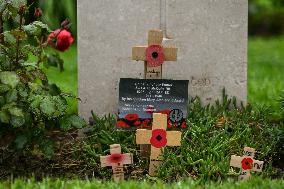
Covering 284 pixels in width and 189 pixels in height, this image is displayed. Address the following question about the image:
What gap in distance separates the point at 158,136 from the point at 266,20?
9034mm

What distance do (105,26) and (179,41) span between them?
1.68 ft

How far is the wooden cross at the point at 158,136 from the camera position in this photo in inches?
165

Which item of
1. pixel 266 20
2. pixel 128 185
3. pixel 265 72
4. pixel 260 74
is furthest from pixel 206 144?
pixel 266 20

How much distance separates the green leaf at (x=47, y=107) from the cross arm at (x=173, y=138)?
68 centimetres

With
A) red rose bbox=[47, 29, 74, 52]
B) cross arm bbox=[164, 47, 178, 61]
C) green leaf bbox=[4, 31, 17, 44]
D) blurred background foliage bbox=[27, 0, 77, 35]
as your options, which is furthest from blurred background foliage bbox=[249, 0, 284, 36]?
green leaf bbox=[4, 31, 17, 44]

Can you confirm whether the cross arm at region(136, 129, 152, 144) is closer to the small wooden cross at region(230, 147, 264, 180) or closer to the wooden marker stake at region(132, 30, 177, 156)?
the wooden marker stake at region(132, 30, 177, 156)

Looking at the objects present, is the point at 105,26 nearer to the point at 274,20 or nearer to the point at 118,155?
the point at 118,155

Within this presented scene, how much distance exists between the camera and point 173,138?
4215 millimetres

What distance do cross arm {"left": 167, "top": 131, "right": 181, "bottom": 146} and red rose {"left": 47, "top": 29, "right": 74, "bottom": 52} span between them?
3.41 feet

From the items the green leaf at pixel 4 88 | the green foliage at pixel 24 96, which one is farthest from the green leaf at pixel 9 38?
the green leaf at pixel 4 88

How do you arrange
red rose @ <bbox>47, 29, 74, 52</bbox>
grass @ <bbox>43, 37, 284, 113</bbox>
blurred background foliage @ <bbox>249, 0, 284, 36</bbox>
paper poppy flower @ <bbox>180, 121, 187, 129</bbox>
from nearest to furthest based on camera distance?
paper poppy flower @ <bbox>180, 121, 187, 129</bbox>
red rose @ <bbox>47, 29, 74, 52</bbox>
grass @ <bbox>43, 37, 284, 113</bbox>
blurred background foliage @ <bbox>249, 0, 284, 36</bbox>

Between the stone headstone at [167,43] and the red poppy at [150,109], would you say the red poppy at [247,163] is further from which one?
the stone headstone at [167,43]

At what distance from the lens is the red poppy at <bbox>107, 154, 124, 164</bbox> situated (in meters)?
4.18

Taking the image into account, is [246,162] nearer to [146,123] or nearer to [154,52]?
[146,123]
